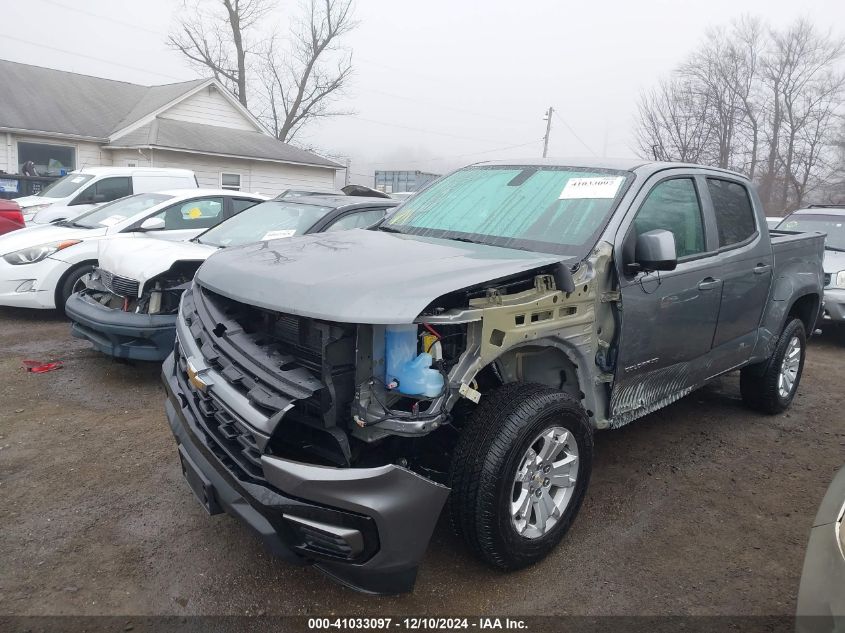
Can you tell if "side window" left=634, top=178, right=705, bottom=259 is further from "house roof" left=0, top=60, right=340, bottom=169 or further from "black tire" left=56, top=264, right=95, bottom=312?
"house roof" left=0, top=60, right=340, bottom=169

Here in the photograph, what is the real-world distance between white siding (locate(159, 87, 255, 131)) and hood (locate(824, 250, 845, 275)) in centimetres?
1937

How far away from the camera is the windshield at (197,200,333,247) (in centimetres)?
578

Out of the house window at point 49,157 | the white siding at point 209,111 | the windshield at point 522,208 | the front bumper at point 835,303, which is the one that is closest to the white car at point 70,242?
the windshield at point 522,208

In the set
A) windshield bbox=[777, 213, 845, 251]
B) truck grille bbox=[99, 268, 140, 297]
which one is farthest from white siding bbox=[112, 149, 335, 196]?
windshield bbox=[777, 213, 845, 251]

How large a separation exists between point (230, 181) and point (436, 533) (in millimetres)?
19220

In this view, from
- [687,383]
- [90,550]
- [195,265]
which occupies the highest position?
[195,265]

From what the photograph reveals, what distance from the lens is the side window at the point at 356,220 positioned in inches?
231

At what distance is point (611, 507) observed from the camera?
3475mm

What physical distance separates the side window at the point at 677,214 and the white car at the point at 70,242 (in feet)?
15.8

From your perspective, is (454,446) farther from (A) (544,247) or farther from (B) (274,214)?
(B) (274,214)

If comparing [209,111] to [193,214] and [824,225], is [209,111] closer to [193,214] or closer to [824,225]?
[193,214]

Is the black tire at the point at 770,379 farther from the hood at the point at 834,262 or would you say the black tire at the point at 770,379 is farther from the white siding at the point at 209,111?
the white siding at the point at 209,111

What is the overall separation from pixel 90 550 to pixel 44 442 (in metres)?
1.42

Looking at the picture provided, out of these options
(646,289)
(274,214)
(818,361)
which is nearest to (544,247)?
(646,289)
